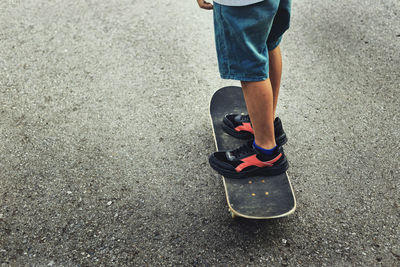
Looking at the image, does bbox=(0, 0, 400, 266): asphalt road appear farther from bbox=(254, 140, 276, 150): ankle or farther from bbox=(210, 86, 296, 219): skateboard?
bbox=(254, 140, 276, 150): ankle

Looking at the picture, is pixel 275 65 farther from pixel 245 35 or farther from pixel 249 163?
pixel 249 163

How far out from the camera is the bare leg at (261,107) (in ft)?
5.48

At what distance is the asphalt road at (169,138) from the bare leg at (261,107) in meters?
0.42

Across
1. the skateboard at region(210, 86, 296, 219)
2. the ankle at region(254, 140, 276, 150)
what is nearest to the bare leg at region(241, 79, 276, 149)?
the ankle at region(254, 140, 276, 150)

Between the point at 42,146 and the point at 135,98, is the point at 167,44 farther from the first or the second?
the point at 42,146

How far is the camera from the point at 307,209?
192 centimetres

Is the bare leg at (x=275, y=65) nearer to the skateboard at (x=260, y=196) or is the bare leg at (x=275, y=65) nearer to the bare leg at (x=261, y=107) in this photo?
the bare leg at (x=261, y=107)

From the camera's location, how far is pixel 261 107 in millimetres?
1711

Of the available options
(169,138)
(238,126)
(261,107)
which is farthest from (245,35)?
(169,138)

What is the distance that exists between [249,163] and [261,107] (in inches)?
13.3

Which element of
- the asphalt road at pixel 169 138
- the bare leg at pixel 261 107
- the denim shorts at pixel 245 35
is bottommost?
the asphalt road at pixel 169 138

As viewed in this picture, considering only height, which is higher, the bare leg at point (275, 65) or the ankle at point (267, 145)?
the bare leg at point (275, 65)

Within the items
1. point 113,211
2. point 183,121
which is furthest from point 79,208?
point 183,121

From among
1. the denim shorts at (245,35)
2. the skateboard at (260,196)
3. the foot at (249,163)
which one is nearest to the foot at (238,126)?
the skateboard at (260,196)
